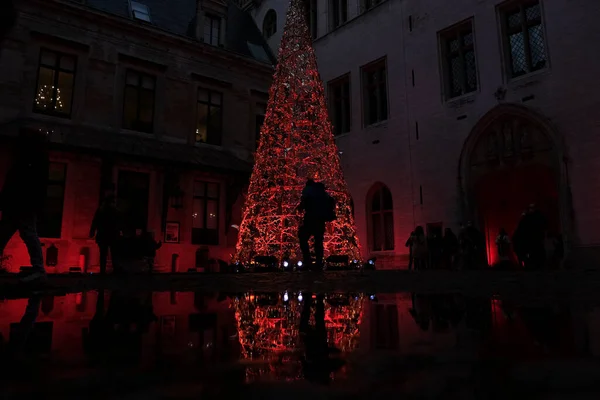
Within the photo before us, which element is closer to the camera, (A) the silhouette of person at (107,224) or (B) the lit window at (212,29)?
(A) the silhouette of person at (107,224)

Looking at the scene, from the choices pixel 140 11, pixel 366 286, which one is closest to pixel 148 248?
pixel 366 286

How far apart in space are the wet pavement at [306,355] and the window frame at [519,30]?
40.5ft

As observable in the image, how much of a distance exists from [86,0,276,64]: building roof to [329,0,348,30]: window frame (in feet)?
10.4

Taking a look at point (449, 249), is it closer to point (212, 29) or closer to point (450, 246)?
point (450, 246)

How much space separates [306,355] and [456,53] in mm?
15202

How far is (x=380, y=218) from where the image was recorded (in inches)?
620

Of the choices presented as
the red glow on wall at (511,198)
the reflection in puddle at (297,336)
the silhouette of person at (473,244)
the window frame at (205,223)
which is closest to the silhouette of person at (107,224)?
the reflection in puddle at (297,336)

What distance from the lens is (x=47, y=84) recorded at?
13188mm

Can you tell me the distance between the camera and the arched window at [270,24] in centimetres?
2138

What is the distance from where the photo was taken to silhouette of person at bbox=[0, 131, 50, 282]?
441 cm

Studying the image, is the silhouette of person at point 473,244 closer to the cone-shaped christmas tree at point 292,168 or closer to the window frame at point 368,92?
the cone-shaped christmas tree at point 292,168

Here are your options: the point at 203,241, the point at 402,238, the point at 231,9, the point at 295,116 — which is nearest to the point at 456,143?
the point at 402,238

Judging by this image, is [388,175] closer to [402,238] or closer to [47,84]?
[402,238]

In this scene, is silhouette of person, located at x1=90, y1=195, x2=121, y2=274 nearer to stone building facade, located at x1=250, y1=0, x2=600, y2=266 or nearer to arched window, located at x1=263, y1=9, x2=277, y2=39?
stone building facade, located at x1=250, y1=0, x2=600, y2=266
